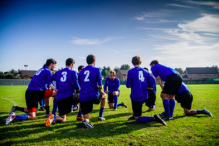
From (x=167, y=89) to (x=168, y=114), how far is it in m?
0.96

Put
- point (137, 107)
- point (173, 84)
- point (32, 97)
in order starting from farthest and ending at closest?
point (32, 97) < point (173, 84) < point (137, 107)

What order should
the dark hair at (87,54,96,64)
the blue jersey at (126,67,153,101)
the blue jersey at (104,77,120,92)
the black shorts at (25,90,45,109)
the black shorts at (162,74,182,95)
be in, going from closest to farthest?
1. the blue jersey at (126,67,153,101)
2. the dark hair at (87,54,96,64)
3. the black shorts at (162,74,182,95)
4. the black shorts at (25,90,45,109)
5. the blue jersey at (104,77,120,92)

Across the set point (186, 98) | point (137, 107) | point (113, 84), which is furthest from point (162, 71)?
point (113, 84)

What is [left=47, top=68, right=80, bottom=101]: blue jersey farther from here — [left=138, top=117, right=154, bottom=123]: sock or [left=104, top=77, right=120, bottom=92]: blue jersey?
[left=104, top=77, right=120, bottom=92]: blue jersey

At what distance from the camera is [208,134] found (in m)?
3.63

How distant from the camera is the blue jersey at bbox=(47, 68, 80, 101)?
4961 millimetres

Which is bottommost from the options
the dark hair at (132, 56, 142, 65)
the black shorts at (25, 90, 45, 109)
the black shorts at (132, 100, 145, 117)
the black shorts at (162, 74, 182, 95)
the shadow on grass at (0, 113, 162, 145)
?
the shadow on grass at (0, 113, 162, 145)

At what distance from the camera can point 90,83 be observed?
468 cm

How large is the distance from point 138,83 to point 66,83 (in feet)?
8.25

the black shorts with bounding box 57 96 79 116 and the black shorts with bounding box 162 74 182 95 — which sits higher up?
the black shorts with bounding box 162 74 182 95

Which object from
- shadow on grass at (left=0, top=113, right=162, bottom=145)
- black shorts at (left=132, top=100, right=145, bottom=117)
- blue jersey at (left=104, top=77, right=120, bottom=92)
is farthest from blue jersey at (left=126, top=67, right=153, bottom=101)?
blue jersey at (left=104, top=77, right=120, bottom=92)

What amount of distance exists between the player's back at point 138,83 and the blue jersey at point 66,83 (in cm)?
198

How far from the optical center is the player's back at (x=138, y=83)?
4738 millimetres

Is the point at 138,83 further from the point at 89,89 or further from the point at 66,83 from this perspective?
the point at 66,83
